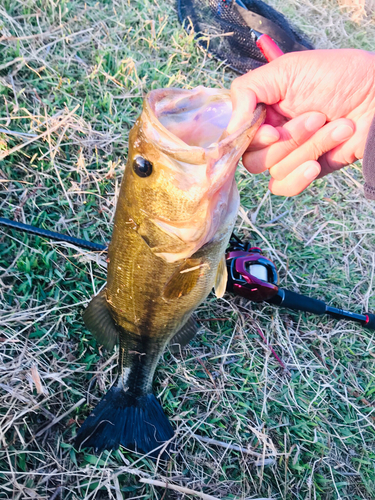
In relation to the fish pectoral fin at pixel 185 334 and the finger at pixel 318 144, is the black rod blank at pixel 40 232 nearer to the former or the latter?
the fish pectoral fin at pixel 185 334

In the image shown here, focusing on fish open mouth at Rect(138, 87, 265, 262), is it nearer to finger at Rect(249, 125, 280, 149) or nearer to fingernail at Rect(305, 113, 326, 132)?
finger at Rect(249, 125, 280, 149)

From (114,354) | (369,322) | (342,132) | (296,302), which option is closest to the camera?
(342,132)

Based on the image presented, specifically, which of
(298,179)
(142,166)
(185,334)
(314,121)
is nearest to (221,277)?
(185,334)

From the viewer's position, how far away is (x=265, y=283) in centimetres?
237

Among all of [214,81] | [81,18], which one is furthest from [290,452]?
[81,18]

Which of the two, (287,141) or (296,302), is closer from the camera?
(287,141)

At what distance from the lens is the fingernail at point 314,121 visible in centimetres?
180

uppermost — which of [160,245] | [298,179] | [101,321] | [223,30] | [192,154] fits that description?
[223,30]

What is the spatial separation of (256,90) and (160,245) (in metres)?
0.88

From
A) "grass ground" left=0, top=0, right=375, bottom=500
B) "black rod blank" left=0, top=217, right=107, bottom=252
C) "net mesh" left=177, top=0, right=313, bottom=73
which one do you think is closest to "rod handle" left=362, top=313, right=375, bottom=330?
"grass ground" left=0, top=0, right=375, bottom=500

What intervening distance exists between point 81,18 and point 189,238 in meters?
3.01

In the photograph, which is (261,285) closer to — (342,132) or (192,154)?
(342,132)

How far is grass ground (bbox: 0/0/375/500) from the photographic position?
207cm

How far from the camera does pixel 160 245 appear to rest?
1.70 meters
